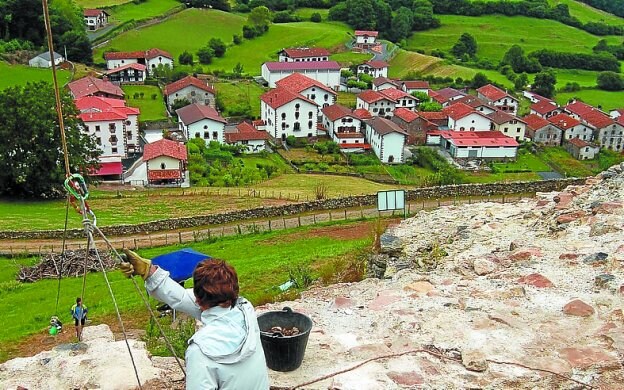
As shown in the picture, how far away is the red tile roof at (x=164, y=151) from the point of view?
38994 mm

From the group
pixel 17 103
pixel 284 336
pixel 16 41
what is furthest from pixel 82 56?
pixel 284 336

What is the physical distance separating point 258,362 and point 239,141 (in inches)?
1897

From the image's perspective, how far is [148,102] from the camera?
62.9 metres

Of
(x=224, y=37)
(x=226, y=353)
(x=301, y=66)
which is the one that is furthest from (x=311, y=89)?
(x=226, y=353)

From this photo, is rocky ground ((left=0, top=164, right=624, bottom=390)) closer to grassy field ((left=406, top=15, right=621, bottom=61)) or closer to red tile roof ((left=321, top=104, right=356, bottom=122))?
red tile roof ((left=321, top=104, right=356, bottom=122))

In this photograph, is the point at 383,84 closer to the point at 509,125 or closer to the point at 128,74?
the point at 509,125

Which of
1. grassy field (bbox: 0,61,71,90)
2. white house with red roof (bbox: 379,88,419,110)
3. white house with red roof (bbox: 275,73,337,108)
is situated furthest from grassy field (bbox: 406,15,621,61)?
grassy field (bbox: 0,61,71,90)

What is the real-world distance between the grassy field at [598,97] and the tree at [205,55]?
45699 millimetres

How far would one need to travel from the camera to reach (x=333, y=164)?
50906 millimetres

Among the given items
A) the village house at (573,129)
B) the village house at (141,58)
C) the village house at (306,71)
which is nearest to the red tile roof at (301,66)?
the village house at (306,71)

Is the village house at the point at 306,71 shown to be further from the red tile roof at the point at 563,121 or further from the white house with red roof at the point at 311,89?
the red tile roof at the point at 563,121

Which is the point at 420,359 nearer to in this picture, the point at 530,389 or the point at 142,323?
the point at 530,389

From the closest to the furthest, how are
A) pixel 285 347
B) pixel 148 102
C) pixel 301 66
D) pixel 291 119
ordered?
pixel 285 347, pixel 291 119, pixel 148 102, pixel 301 66

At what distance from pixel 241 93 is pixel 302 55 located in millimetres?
14307
